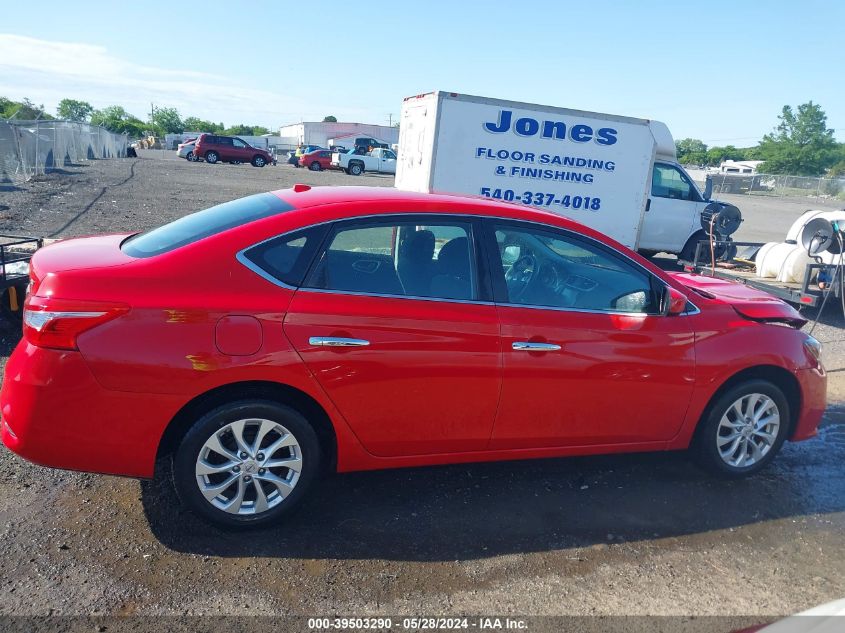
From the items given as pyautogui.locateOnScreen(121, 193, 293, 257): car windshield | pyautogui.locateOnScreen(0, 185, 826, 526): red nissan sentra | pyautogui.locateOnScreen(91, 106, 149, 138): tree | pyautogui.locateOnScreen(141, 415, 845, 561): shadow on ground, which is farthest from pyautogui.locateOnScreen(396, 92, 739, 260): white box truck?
pyautogui.locateOnScreen(91, 106, 149, 138): tree

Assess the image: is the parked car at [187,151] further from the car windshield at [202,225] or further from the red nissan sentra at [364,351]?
the red nissan sentra at [364,351]

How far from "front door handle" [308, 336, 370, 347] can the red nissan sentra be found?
1 cm

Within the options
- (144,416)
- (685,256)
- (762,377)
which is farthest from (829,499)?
(685,256)

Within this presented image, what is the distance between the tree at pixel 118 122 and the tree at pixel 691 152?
242 ft

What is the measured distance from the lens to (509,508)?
4.05 metres

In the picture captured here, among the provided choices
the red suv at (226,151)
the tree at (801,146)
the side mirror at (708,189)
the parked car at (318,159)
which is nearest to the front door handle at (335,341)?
the side mirror at (708,189)

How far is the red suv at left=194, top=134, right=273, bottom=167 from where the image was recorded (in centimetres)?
4359

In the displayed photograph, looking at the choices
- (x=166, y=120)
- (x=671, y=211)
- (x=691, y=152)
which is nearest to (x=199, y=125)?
(x=166, y=120)

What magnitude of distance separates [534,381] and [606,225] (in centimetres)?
827

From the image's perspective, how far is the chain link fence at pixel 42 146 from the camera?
2092 centimetres

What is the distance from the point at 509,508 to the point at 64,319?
2.55 metres

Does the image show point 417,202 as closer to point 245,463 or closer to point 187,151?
point 245,463

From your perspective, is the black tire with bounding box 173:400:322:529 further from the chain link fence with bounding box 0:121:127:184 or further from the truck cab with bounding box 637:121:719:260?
the chain link fence with bounding box 0:121:127:184

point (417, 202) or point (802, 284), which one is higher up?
point (417, 202)
